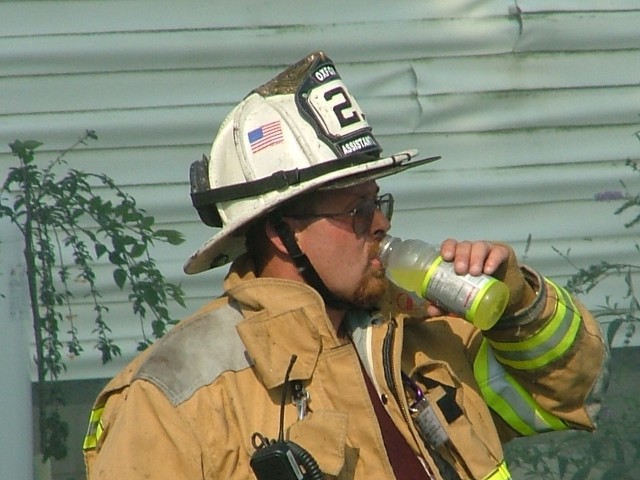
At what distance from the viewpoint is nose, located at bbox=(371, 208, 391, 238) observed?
360 centimetres

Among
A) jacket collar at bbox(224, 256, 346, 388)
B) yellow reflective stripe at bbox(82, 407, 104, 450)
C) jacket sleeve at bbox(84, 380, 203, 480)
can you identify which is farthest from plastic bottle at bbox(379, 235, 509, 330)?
yellow reflective stripe at bbox(82, 407, 104, 450)

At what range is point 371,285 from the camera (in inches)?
139

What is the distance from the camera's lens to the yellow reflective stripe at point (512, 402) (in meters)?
3.73

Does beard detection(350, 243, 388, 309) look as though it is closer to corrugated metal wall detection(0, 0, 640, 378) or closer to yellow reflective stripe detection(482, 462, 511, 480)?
yellow reflective stripe detection(482, 462, 511, 480)

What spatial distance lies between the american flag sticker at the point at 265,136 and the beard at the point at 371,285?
0.39 m

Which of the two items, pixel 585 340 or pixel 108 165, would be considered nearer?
pixel 585 340

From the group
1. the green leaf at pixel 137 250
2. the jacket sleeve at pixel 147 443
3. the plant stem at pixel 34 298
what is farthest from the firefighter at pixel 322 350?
the plant stem at pixel 34 298

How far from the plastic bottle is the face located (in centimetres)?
6

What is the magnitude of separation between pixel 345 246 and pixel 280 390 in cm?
45

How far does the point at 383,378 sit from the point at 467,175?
6.43ft

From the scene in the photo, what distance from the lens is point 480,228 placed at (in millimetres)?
5297

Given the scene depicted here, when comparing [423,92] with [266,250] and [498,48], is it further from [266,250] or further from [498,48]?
[266,250]

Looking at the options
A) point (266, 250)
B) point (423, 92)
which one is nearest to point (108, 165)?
point (423, 92)

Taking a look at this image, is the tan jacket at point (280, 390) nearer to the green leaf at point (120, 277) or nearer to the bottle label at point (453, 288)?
the bottle label at point (453, 288)
